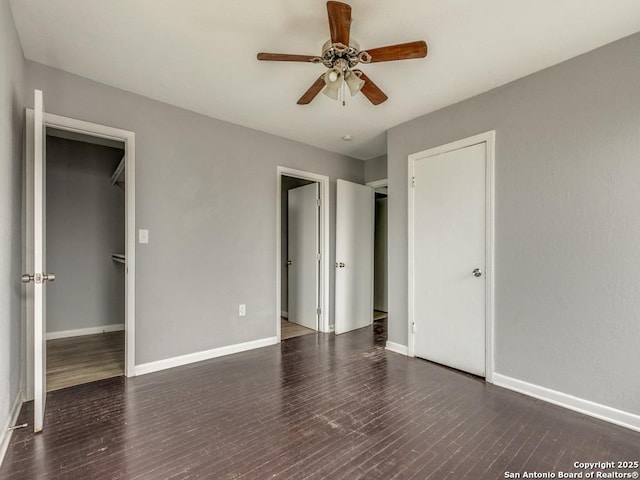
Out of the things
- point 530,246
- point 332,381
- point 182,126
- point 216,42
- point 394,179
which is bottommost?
point 332,381

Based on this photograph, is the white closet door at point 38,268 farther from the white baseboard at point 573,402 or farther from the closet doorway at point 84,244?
the white baseboard at point 573,402

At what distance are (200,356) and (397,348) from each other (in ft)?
6.68

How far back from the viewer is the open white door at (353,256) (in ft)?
13.6

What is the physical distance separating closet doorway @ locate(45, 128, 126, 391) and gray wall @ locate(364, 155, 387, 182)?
10.5 feet

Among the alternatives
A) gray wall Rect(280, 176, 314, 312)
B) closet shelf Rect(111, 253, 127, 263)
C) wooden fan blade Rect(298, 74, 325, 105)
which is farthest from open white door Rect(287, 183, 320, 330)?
closet shelf Rect(111, 253, 127, 263)

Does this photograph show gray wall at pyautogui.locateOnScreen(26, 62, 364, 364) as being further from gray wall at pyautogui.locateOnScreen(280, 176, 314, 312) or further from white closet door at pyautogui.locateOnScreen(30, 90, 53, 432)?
gray wall at pyautogui.locateOnScreen(280, 176, 314, 312)

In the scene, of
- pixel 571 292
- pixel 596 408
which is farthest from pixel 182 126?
pixel 596 408

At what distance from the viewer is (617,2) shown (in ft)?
5.66

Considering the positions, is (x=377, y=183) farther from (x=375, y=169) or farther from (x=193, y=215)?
(x=193, y=215)

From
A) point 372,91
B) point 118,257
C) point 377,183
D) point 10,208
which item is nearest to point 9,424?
point 10,208

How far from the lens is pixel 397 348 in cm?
340

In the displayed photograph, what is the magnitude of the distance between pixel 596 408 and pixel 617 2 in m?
2.47

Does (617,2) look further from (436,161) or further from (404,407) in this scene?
(404,407)

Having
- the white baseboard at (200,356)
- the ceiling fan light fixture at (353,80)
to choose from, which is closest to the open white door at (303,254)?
the white baseboard at (200,356)
